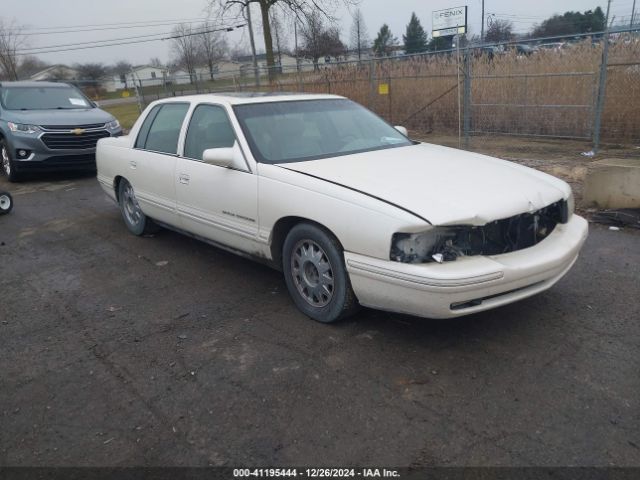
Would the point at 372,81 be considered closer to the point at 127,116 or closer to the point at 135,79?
the point at 135,79

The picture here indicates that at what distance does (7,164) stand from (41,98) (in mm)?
1511

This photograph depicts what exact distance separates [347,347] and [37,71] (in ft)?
272

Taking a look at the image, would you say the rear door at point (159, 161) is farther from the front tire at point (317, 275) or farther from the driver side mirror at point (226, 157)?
the front tire at point (317, 275)

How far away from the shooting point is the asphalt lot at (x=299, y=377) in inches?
102

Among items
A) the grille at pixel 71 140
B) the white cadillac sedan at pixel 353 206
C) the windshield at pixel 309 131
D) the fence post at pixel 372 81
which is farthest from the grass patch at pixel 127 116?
the windshield at pixel 309 131

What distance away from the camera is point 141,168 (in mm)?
5562

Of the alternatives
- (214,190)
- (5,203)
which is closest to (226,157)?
(214,190)

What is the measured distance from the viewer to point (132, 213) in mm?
6211

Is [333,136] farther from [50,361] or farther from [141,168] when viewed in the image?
[50,361]

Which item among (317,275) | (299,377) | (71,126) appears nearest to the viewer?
(299,377)

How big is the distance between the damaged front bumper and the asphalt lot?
34 cm

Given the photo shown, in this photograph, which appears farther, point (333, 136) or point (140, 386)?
point (333, 136)

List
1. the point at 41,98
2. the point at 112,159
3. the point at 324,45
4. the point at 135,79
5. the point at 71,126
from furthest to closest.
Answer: the point at 324,45 < the point at 135,79 < the point at 41,98 < the point at 71,126 < the point at 112,159

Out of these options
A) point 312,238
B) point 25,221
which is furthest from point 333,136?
point 25,221
